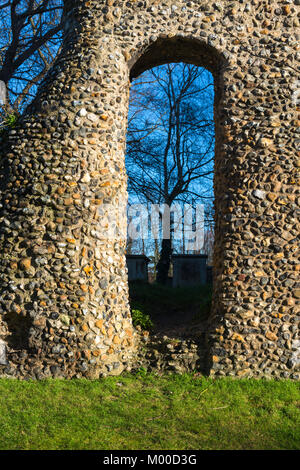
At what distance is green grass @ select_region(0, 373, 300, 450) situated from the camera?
4.18 m

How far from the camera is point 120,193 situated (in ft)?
21.5

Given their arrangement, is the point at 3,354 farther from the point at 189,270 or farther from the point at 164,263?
the point at 164,263

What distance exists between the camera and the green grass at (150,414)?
4.18 metres

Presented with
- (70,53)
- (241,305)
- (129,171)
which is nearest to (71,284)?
(241,305)

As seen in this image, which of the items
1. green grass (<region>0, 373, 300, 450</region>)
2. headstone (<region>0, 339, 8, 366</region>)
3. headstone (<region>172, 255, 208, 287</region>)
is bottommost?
green grass (<region>0, 373, 300, 450</region>)

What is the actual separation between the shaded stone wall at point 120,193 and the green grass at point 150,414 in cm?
38

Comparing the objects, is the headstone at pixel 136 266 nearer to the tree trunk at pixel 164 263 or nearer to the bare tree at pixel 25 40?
the tree trunk at pixel 164 263

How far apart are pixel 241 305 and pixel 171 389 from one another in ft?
5.33

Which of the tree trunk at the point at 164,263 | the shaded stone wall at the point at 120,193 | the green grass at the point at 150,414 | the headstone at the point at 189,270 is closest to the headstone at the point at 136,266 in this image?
Answer: the tree trunk at the point at 164,263

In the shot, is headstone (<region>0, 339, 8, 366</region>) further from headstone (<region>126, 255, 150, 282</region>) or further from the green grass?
headstone (<region>126, 255, 150, 282</region>)

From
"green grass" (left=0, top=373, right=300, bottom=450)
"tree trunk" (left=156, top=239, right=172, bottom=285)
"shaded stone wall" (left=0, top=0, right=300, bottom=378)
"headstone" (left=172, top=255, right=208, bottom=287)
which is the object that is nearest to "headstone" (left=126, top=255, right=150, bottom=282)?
"tree trunk" (left=156, top=239, right=172, bottom=285)

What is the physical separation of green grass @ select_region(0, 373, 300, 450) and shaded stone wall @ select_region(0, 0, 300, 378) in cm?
38

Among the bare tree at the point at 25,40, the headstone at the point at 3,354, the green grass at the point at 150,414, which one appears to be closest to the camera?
the green grass at the point at 150,414
